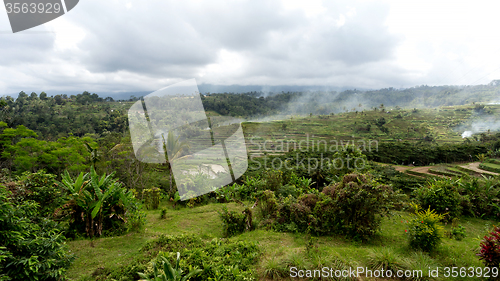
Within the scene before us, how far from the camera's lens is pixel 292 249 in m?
4.43

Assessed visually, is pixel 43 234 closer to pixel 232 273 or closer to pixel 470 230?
pixel 232 273

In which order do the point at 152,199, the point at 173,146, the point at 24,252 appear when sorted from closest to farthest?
the point at 24,252, the point at 173,146, the point at 152,199

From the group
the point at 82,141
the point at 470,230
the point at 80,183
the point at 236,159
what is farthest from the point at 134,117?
the point at 470,230

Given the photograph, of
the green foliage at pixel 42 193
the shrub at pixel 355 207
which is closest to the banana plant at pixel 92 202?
the green foliage at pixel 42 193

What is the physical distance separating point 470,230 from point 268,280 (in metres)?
6.42

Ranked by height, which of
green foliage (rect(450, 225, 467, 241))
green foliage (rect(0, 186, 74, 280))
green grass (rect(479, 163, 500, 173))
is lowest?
green grass (rect(479, 163, 500, 173))

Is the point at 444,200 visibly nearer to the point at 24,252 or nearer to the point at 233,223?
the point at 233,223

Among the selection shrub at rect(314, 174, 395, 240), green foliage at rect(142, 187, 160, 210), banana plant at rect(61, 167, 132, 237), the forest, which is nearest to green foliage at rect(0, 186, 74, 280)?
the forest

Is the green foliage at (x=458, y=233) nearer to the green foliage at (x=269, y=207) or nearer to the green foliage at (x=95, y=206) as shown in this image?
the green foliage at (x=269, y=207)

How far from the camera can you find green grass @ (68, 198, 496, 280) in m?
3.79

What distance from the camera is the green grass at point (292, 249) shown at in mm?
3793

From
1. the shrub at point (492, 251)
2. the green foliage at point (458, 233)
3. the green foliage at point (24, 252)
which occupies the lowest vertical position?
the green foliage at point (458, 233)

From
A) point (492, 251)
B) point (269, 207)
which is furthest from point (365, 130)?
point (492, 251)

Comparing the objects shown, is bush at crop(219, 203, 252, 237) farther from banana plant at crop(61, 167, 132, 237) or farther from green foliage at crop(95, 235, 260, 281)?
banana plant at crop(61, 167, 132, 237)
